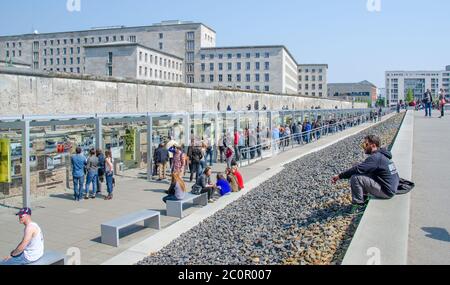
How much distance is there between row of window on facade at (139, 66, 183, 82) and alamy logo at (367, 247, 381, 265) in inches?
2687

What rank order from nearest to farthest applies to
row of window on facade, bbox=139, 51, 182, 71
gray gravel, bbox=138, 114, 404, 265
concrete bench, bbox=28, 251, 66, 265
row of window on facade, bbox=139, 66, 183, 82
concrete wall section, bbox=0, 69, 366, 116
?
gray gravel, bbox=138, 114, 404, 265 → concrete bench, bbox=28, 251, 66, 265 → concrete wall section, bbox=0, 69, 366, 116 → row of window on facade, bbox=139, 51, 182, 71 → row of window on facade, bbox=139, 66, 183, 82

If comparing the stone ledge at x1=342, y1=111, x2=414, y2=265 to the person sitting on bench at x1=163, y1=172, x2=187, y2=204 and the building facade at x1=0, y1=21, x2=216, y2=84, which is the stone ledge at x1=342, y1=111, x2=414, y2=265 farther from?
the building facade at x1=0, y1=21, x2=216, y2=84

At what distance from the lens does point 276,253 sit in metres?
6.00

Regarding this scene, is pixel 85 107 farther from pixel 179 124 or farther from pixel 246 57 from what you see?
pixel 246 57

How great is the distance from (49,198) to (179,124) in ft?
25.6

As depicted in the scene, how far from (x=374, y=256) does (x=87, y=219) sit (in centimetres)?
702

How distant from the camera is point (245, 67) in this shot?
300 ft

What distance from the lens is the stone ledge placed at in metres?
4.18

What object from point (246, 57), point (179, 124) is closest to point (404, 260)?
point (179, 124)

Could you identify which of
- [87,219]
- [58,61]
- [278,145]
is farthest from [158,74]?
[87,219]

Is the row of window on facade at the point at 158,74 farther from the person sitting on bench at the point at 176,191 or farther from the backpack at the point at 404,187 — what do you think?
the backpack at the point at 404,187

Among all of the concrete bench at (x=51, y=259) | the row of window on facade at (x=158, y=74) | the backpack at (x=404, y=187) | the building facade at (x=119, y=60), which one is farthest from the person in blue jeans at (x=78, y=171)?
the row of window on facade at (x=158, y=74)

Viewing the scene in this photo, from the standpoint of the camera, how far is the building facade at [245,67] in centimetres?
9012

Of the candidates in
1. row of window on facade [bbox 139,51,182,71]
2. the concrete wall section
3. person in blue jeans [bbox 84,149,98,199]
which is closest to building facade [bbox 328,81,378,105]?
row of window on facade [bbox 139,51,182,71]
